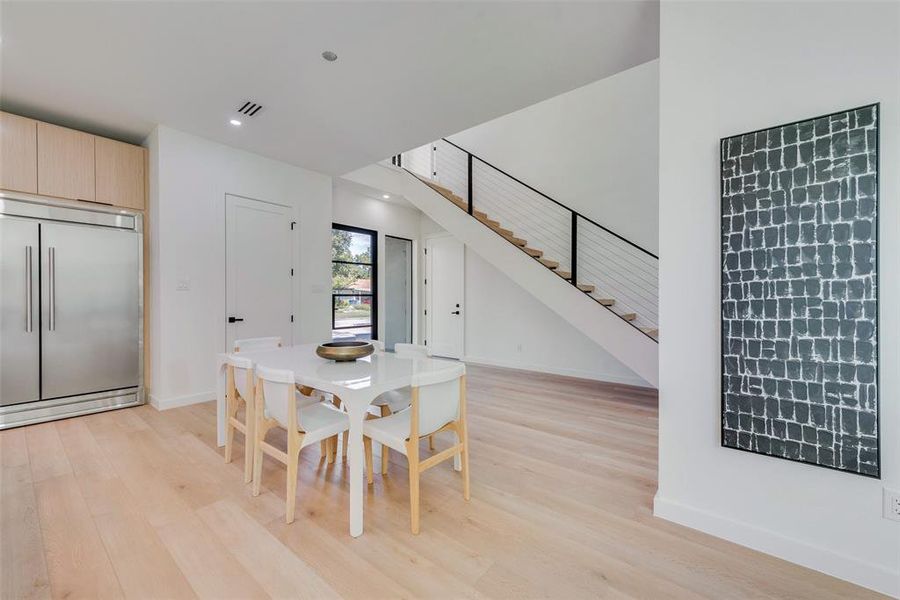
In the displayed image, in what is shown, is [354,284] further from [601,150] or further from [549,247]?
[601,150]

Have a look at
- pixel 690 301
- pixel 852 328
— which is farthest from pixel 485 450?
pixel 852 328

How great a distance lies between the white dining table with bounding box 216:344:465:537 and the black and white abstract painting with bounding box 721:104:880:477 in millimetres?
1381

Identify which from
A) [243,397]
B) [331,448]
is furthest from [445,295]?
[243,397]

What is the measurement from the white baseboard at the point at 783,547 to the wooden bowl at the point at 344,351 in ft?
6.20

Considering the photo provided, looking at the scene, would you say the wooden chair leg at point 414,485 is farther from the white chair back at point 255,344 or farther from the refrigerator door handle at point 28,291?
the refrigerator door handle at point 28,291

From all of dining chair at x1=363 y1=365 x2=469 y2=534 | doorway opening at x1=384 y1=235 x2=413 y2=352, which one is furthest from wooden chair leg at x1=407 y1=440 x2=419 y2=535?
doorway opening at x1=384 y1=235 x2=413 y2=352

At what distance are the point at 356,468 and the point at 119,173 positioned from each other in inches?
160

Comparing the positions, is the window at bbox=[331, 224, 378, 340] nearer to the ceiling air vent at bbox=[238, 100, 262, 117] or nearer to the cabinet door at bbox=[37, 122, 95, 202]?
the ceiling air vent at bbox=[238, 100, 262, 117]

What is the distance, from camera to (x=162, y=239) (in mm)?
3656

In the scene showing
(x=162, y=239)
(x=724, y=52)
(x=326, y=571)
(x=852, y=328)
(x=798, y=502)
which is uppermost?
(x=724, y=52)

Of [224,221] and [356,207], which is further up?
[356,207]

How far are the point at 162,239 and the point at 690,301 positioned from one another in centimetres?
446

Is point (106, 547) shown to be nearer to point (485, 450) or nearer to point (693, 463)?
point (485, 450)

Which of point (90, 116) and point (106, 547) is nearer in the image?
point (106, 547)
